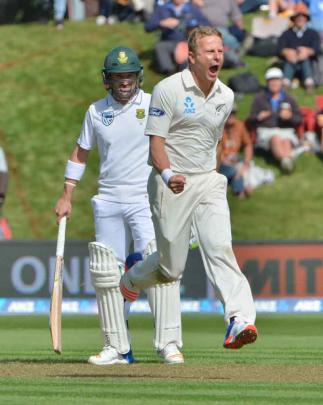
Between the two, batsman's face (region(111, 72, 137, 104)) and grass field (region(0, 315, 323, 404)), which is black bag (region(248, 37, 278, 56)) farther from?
batsman's face (region(111, 72, 137, 104))

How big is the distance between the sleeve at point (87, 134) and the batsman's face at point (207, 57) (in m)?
1.24

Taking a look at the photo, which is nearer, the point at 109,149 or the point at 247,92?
the point at 109,149

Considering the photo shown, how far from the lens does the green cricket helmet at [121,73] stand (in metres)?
9.62

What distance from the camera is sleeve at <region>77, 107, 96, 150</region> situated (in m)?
9.73

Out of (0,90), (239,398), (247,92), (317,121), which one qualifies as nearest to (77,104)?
(0,90)

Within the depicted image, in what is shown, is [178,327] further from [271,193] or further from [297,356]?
[271,193]

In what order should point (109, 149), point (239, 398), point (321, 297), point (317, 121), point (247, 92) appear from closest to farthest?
point (239, 398)
point (109, 149)
point (321, 297)
point (317, 121)
point (247, 92)

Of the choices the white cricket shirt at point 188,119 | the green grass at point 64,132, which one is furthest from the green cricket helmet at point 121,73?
the green grass at point 64,132

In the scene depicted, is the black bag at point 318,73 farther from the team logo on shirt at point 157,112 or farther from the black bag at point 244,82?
the team logo on shirt at point 157,112

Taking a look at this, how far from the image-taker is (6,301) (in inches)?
672

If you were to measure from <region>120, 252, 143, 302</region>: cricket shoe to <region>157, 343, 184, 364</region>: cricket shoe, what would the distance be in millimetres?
446

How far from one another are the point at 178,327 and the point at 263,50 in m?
13.9

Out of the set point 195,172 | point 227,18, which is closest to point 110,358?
point 195,172

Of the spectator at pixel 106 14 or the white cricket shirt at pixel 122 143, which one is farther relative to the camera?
the spectator at pixel 106 14
